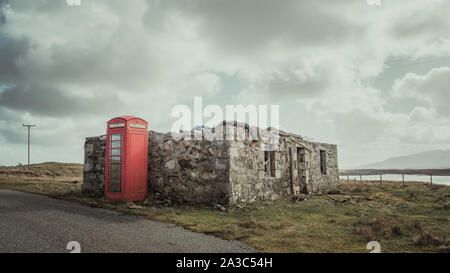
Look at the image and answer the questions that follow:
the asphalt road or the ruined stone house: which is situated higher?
the ruined stone house

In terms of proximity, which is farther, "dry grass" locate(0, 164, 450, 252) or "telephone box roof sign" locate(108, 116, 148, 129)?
"telephone box roof sign" locate(108, 116, 148, 129)

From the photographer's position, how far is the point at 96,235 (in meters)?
4.50

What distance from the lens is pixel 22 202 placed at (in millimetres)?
7953

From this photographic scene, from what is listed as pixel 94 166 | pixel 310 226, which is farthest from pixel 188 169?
pixel 310 226

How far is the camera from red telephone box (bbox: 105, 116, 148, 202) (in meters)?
8.46

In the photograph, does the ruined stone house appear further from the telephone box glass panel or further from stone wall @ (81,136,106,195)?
the telephone box glass panel

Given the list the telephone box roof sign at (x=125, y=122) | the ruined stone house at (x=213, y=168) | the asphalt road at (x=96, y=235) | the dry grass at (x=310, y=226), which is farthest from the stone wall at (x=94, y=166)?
the asphalt road at (x=96, y=235)

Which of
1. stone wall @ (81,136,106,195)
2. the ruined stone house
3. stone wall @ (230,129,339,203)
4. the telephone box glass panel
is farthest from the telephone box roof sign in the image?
stone wall @ (230,129,339,203)

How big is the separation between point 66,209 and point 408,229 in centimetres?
818

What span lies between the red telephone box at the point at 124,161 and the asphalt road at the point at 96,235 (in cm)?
198

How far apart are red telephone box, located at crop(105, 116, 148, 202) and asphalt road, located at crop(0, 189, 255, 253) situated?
198 cm
